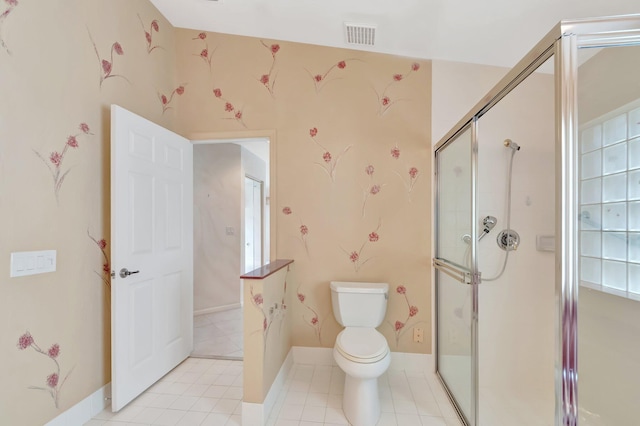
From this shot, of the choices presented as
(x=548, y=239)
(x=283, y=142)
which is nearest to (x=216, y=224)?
(x=283, y=142)

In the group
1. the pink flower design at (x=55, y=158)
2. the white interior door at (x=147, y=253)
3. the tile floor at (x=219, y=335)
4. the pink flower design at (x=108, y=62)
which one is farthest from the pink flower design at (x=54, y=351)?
the pink flower design at (x=108, y=62)

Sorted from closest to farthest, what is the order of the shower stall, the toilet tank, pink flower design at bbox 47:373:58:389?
the shower stall < pink flower design at bbox 47:373:58:389 < the toilet tank

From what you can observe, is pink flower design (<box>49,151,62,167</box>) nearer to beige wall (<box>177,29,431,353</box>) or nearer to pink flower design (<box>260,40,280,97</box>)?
beige wall (<box>177,29,431,353</box>)

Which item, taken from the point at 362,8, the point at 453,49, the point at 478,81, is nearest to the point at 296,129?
the point at 362,8

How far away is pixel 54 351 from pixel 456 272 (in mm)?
2282

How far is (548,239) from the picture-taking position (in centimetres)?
167

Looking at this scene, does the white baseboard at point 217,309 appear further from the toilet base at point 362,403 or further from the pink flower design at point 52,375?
the toilet base at point 362,403

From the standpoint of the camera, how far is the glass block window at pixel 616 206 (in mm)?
1271

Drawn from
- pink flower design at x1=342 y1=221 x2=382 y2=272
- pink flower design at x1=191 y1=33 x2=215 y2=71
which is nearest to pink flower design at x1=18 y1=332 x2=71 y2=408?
pink flower design at x1=342 y1=221 x2=382 y2=272

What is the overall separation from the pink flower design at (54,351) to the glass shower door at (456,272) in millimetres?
2247

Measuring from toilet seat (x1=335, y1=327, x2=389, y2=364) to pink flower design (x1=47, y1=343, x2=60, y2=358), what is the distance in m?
1.52

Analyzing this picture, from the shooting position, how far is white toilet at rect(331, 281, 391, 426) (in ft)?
5.44

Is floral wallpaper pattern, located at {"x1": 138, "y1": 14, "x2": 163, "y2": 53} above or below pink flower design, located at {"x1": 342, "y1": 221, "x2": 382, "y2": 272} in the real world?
above

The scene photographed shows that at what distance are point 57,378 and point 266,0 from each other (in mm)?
2552
